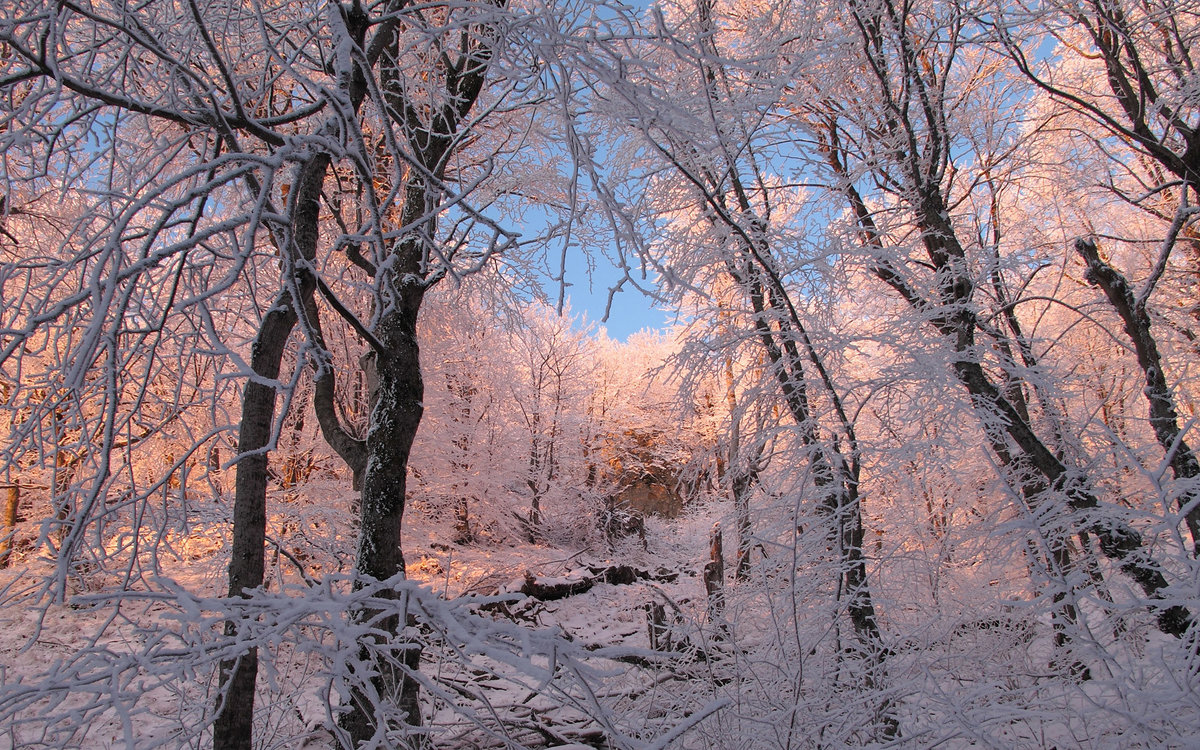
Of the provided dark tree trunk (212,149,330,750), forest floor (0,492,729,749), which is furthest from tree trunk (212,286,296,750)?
forest floor (0,492,729,749)

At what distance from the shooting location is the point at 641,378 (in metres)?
4.98

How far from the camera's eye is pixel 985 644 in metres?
3.45

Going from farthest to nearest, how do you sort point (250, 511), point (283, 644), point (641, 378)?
point (641, 378) < point (250, 511) < point (283, 644)

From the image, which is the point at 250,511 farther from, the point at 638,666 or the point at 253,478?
the point at 638,666

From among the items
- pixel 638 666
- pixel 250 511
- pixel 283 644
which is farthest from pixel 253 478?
pixel 638 666

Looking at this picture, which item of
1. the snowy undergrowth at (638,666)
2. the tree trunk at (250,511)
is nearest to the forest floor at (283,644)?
the snowy undergrowth at (638,666)

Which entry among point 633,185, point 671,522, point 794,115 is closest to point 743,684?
point 633,185

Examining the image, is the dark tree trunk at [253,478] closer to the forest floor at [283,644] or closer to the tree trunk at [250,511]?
A: the tree trunk at [250,511]

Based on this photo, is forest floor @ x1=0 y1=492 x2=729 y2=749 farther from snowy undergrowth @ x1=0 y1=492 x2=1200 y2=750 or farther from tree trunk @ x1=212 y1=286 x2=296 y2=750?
tree trunk @ x1=212 y1=286 x2=296 y2=750

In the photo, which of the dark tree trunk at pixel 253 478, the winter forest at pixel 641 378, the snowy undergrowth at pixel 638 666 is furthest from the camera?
the dark tree trunk at pixel 253 478

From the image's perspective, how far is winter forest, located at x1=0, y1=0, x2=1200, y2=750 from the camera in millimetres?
1335

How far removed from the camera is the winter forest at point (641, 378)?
1.33 m

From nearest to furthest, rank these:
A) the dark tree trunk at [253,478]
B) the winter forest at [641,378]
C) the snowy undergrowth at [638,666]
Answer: the snowy undergrowth at [638,666] → the winter forest at [641,378] → the dark tree trunk at [253,478]

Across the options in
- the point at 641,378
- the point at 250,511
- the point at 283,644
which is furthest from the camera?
the point at 641,378
